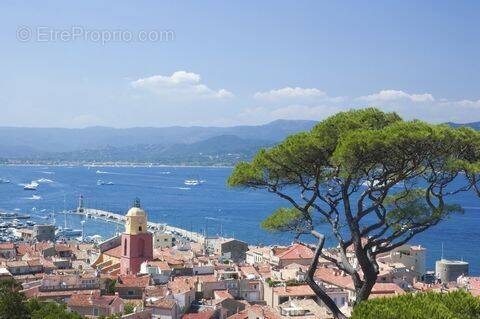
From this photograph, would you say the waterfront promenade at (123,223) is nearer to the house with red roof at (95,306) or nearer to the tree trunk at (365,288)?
the house with red roof at (95,306)

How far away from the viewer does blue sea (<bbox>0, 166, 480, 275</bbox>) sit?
220 feet

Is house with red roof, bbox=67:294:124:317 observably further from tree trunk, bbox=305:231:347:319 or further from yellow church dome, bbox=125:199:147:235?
tree trunk, bbox=305:231:347:319

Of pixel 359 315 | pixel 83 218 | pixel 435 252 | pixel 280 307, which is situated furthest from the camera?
pixel 83 218

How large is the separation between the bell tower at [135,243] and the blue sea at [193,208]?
26078mm

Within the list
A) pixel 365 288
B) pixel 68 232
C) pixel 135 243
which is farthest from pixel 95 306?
pixel 68 232

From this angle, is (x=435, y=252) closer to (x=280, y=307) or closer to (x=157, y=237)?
(x=157, y=237)

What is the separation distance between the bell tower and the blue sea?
26.1 metres

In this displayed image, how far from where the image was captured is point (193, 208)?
326 ft

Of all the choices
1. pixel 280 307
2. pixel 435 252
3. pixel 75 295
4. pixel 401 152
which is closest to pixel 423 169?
pixel 401 152

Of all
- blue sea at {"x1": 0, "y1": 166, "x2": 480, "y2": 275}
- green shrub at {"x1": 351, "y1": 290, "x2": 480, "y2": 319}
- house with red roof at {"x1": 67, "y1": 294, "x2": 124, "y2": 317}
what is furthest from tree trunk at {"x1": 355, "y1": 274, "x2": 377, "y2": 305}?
blue sea at {"x1": 0, "y1": 166, "x2": 480, "y2": 275}

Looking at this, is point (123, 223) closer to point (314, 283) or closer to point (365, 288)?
point (314, 283)

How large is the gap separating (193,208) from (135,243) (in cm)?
6606

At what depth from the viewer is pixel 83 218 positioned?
284ft

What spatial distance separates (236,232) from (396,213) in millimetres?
62169
